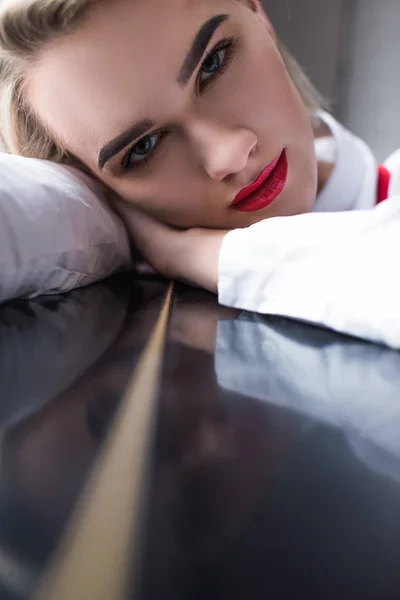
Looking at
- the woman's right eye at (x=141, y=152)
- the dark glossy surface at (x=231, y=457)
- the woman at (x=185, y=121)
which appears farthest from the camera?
the woman's right eye at (x=141, y=152)

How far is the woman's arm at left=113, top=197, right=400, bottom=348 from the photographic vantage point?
1.35 feet

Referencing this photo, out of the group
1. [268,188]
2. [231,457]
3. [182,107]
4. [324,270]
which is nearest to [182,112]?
[182,107]

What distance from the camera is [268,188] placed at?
2.37ft

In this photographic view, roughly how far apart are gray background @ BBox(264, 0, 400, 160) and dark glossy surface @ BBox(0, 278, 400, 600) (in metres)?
1.43

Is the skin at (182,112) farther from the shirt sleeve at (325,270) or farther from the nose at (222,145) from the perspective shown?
the shirt sleeve at (325,270)

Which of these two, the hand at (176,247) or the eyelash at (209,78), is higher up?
the eyelash at (209,78)

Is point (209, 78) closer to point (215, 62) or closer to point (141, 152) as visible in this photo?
point (215, 62)

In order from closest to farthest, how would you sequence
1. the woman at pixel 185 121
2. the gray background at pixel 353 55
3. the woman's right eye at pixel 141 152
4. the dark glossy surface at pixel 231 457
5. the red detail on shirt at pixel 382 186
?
the dark glossy surface at pixel 231 457
the woman at pixel 185 121
the woman's right eye at pixel 141 152
the red detail on shirt at pixel 382 186
the gray background at pixel 353 55

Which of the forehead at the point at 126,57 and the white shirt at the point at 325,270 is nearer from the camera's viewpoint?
the white shirt at the point at 325,270

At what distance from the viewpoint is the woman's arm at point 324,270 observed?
0.41 meters

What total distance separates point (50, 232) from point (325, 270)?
0.33 meters

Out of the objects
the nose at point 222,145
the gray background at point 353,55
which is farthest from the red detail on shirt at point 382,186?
the gray background at point 353,55

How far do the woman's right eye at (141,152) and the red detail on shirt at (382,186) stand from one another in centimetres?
39

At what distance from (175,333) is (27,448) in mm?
216
